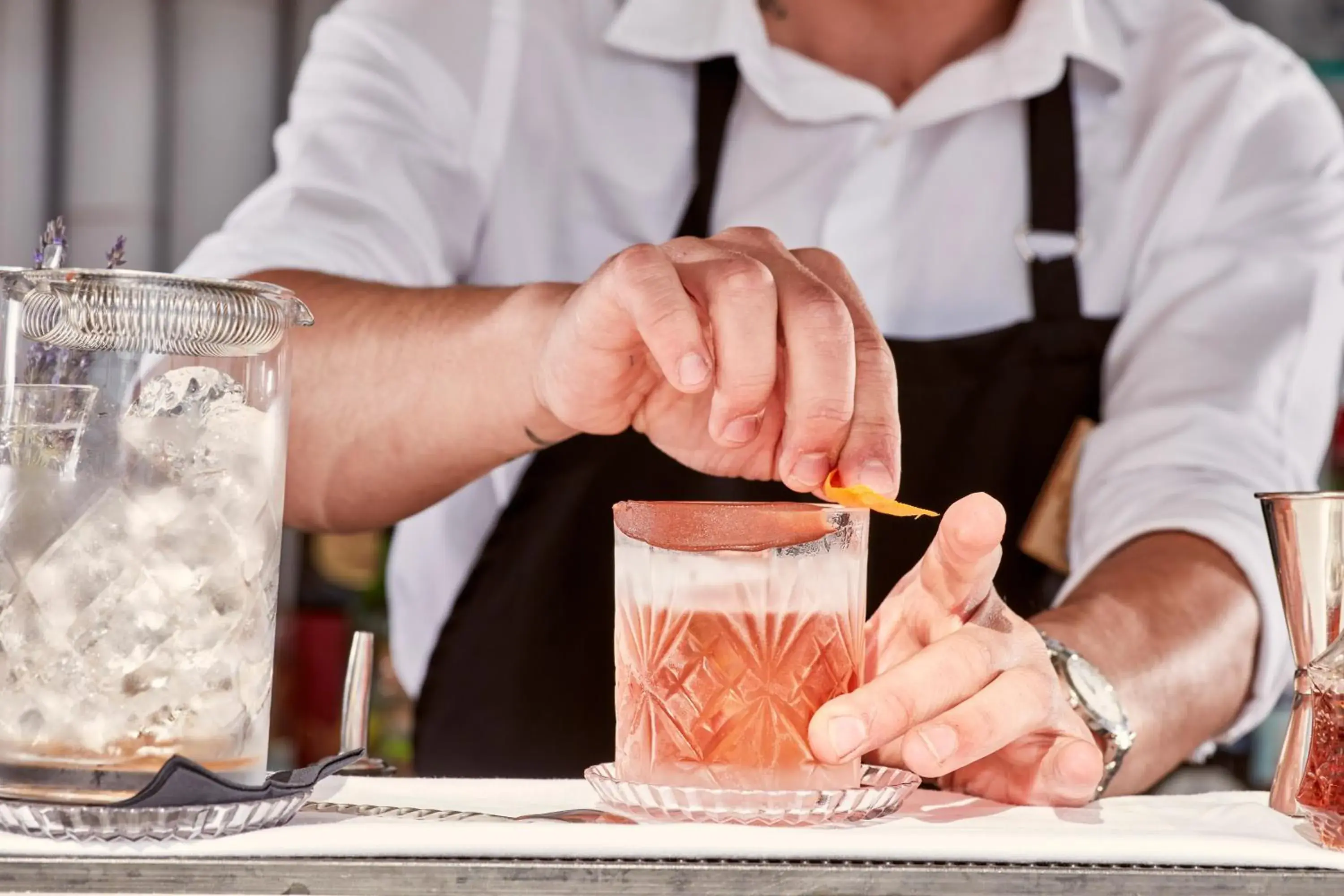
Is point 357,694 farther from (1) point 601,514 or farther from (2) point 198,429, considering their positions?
(1) point 601,514

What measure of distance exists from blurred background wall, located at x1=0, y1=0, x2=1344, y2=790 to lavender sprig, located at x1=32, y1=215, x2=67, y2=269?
90.3 inches

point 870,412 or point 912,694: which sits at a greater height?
point 870,412

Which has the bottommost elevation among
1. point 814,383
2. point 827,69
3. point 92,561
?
point 92,561

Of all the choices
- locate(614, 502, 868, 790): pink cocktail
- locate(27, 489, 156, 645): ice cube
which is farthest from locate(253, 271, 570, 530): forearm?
locate(27, 489, 156, 645): ice cube

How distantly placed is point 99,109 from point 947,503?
2.19 metres

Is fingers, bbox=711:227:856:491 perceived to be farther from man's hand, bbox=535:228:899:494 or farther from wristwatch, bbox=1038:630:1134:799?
wristwatch, bbox=1038:630:1134:799

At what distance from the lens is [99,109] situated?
3.12 metres

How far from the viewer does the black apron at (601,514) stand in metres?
1.76

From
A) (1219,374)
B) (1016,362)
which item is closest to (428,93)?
(1016,362)

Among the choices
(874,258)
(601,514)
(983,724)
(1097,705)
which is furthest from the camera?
(874,258)

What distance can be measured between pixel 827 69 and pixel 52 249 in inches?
51.2

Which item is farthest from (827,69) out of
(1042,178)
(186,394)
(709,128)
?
(186,394)

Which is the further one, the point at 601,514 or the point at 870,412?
the point at 601,514

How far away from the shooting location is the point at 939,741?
84cm
